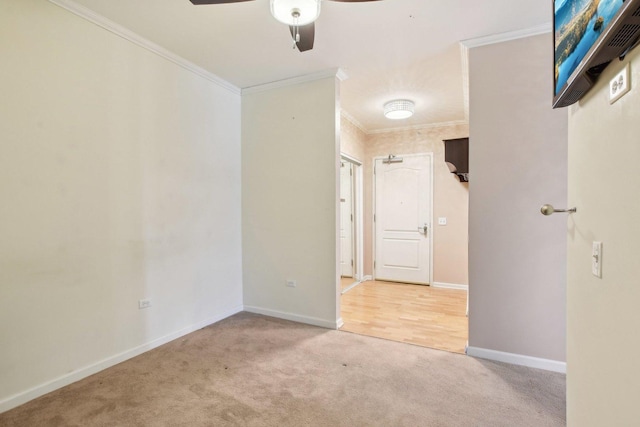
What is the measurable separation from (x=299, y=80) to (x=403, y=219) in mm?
3042

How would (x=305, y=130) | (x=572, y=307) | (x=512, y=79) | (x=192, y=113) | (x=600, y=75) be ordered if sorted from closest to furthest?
(x=600, y=75) < (x=572, y=307) < (x=512, y=79) < (x=192, y=113) < (x=305, y=130)

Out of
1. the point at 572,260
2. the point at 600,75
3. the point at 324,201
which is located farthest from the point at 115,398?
the point at 600,75

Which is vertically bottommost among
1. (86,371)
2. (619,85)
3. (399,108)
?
(86,371)

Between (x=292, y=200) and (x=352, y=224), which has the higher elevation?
(x=292, y=200)

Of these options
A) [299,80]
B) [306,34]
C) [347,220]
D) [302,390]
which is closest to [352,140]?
[347,220]

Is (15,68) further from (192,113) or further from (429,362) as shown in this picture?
(429,362)

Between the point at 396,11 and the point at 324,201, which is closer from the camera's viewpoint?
the point at 396,11

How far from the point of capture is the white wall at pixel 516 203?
235 cm

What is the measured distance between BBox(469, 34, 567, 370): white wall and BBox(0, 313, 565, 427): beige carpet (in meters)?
0.31

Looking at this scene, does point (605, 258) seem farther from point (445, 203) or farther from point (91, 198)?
point (445, 203)

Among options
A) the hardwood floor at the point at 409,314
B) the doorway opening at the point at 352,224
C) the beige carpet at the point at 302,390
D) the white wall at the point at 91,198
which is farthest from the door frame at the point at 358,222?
the white wall at the point at 91,198

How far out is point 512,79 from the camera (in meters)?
2.47

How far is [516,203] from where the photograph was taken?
8.02 feet

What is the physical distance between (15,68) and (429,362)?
357 cm
